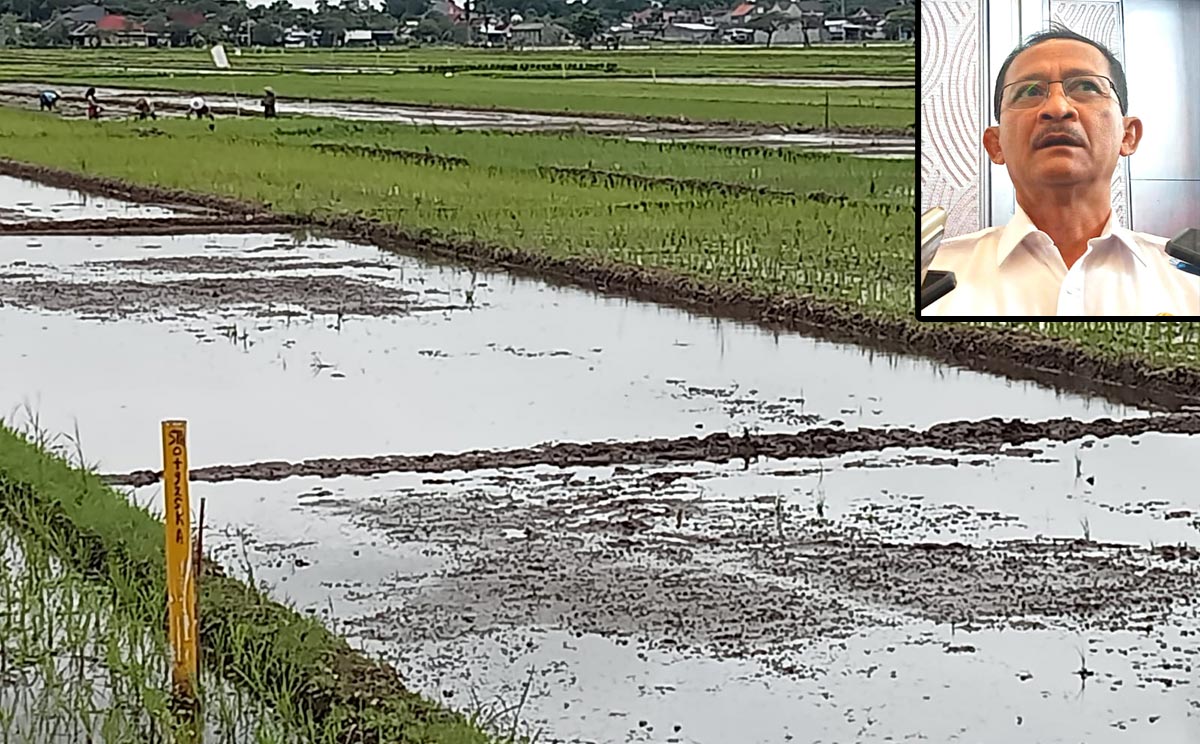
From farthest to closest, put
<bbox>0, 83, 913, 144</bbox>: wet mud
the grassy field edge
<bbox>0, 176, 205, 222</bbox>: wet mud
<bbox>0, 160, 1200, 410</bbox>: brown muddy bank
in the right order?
<bbox>0, 83, 913, 144</bbox>: wet mud
<bbox>0, 176, 205, 222</bbox>: wet mud
<bbox>0, 160, 1200, 410</bbox>: brown muddy bank
the grassy field edge

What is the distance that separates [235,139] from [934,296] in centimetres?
1698

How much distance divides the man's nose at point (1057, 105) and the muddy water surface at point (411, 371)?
10.7 ft

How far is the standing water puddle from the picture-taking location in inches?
529

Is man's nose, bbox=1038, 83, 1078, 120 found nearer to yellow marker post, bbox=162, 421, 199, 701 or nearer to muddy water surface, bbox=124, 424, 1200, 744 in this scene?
muddy water surface, bbox=124, 424, 1200, 744

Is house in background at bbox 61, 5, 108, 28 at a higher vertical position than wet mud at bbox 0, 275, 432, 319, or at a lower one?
higher

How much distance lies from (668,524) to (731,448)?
0.96 meters

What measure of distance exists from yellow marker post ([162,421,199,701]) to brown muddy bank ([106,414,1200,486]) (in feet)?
7.09

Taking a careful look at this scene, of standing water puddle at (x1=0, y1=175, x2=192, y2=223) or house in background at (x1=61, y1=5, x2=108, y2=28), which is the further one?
house in background at (x1=61, y1=5, x2=108, y2=28)

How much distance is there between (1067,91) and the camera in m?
2.82

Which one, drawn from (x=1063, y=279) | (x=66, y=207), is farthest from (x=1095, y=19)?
(x=66, y=207)

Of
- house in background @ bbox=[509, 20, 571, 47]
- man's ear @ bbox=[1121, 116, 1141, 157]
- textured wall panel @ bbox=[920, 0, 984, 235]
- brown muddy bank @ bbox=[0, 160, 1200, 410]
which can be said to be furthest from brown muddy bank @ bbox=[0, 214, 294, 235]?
house in background @ bbox=[509, 20, 571, 47]

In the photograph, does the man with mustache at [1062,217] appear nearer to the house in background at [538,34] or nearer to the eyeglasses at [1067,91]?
the eyeglasses at [1067,91]

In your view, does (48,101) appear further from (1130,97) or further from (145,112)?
(1130,97)

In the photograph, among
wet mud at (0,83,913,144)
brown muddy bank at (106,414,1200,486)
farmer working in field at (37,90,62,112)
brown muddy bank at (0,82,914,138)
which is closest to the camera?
brown muddy bank at (106,414,1200,486)
